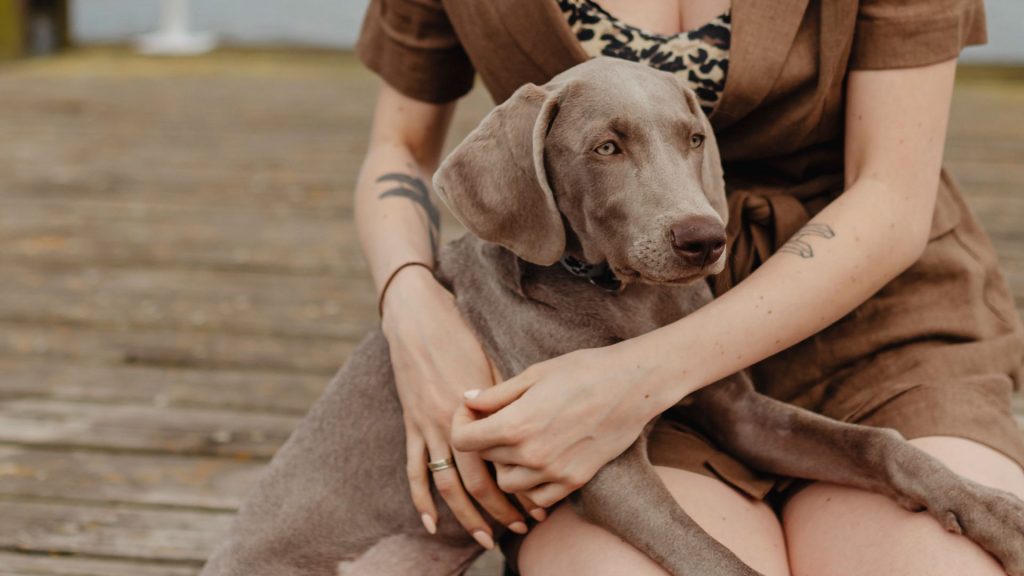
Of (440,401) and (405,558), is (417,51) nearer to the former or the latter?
(440,401)

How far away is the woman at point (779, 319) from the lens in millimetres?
1829

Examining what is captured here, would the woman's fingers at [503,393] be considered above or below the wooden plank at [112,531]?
above

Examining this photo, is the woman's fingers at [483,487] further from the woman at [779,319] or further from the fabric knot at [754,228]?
the fabric knot at [754,228]

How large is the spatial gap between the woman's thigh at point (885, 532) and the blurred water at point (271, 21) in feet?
25.7

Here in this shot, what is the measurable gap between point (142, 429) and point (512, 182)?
1460 mm

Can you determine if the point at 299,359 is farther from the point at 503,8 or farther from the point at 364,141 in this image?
the point at 364,141

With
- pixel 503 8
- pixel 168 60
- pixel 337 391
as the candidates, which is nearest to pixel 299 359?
pixel 337 391

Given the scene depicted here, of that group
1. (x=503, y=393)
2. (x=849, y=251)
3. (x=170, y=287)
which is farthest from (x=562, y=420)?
(x=170, y=287)

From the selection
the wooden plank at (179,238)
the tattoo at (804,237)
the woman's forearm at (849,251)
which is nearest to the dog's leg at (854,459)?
the woman's forearm at (849,251)

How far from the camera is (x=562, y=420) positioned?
1809 millimetres

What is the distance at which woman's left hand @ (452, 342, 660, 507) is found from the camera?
1.80m

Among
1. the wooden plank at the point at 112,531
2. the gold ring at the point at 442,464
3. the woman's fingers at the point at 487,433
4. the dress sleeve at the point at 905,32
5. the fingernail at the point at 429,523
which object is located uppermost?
the dress sleeve at the point at 905,32

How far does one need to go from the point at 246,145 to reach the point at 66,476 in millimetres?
3350

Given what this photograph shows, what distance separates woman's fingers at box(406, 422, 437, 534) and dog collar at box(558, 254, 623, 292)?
14.3 inches
